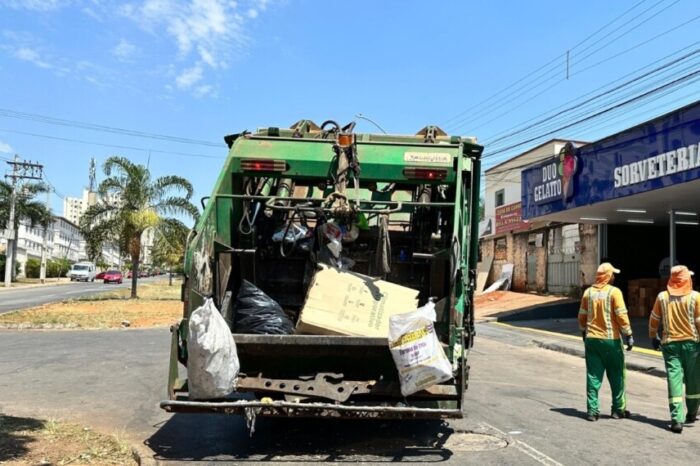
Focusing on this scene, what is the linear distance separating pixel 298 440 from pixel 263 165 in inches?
97.8

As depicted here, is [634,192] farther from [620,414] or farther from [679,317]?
[620,414]

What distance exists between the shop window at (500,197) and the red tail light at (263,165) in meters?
27.2

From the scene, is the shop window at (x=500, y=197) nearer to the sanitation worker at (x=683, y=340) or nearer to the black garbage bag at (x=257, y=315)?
the sanitation worker at (x=683, y=340)

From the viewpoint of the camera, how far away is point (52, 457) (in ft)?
15.7

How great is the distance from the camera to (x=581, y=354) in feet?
42.0

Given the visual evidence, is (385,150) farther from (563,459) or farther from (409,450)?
(563,459)

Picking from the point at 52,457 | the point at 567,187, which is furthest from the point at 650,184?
the point at 52,457

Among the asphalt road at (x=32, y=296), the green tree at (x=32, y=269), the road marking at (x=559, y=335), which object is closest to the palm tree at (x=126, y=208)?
the asphalt road at (x=32, y=296)

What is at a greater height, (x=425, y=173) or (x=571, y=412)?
(x=425, y=173)

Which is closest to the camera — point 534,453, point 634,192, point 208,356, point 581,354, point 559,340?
point 208,356

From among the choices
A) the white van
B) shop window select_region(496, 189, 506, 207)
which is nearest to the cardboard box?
shop window select_region(496, 189, 506, 207)

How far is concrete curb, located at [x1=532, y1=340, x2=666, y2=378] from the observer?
421 inches

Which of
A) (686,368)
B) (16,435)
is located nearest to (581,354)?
(686,368)

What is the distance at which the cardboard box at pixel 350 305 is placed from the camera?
515 cm
